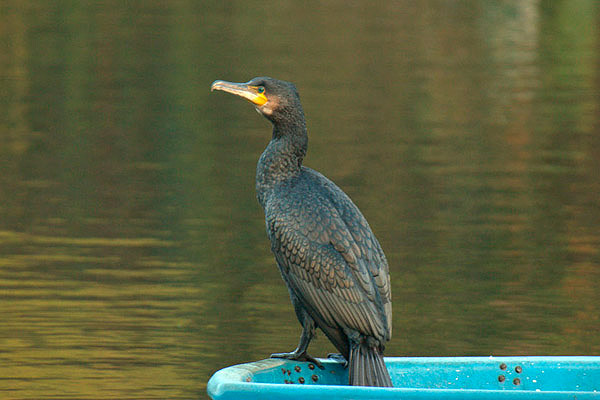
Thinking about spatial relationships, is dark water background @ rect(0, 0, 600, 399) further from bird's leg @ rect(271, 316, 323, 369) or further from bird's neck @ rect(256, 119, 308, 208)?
bird's neck @ rect(256, 119, 308, 208)

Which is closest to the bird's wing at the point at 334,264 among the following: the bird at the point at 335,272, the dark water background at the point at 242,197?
the bird at the point at 335,272

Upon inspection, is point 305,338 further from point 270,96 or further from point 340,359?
point 270,96

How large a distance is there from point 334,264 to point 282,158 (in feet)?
2.09

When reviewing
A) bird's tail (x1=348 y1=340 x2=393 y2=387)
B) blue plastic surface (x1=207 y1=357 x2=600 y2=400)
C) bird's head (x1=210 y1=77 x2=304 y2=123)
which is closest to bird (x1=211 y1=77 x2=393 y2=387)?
bird's tail (x1=348 y1=340 x2=393 y2=387)

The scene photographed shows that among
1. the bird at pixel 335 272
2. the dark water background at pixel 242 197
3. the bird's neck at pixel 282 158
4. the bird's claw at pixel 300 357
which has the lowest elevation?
the dark water background at pixel 242 197

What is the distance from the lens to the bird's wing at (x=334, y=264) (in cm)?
700

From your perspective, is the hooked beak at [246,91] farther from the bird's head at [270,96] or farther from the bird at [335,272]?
the bird at [335,272]

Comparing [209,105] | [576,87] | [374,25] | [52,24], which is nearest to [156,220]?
[209,105]

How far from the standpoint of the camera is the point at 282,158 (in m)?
7.39

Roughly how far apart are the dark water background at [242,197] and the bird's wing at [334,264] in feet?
6.65

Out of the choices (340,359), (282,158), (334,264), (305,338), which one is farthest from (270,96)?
(340,359)

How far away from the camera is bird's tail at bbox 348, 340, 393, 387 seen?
701 centimetres

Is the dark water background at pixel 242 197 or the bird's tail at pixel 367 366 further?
the dark water background at pixel 242 197

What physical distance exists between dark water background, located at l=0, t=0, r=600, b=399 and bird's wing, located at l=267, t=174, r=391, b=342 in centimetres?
203
